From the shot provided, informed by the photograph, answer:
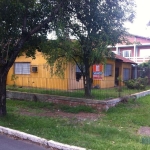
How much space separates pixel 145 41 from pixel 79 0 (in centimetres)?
2524

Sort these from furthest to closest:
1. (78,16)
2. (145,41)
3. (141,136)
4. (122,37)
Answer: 1. (145,41)
2. (122,37)
3. (78,16)
4. (141,136)

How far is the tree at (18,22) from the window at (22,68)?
9744 mm

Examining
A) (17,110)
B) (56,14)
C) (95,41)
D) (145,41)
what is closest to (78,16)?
(95,41)

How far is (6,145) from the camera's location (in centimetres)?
573

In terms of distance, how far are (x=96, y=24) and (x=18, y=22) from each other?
3.46 metres

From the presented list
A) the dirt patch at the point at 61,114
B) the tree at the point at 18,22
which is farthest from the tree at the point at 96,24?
the dirt patch at the point at 61,114

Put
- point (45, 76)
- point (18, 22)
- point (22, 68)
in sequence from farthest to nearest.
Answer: point (22, 68)
point (45, 76)
point (18, 22)

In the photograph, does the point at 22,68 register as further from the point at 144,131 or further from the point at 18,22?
the point at 144,131

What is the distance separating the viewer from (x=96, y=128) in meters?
7.27

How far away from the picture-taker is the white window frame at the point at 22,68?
18688 millimetres

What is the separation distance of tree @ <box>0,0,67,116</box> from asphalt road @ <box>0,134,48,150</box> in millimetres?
2569

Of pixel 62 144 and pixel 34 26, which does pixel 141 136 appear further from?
pixel 34 26

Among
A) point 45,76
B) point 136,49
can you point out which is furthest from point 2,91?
point 136,49

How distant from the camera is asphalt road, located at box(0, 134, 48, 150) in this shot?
553 centimetres
